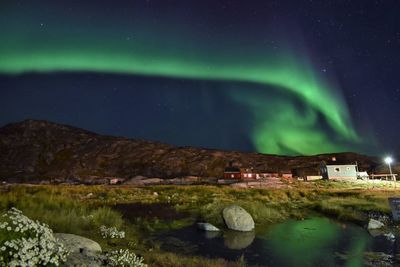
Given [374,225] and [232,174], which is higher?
[232,174]

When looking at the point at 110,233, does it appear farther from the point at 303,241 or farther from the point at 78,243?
A: the point at 303,241

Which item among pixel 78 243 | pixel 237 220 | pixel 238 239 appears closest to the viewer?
pixel 78 243

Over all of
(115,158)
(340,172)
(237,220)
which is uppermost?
(115,158)

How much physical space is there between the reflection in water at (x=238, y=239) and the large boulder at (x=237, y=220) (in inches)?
26.1

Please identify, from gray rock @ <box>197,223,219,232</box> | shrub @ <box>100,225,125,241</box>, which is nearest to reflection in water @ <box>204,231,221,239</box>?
gray rock @ <box>197,223,219,232</box>

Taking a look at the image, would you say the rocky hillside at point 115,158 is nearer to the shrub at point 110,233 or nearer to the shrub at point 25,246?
the shrub at point 110,233

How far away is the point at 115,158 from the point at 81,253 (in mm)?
143969

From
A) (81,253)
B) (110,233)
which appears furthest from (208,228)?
(81,253)

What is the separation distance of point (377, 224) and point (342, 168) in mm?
70079

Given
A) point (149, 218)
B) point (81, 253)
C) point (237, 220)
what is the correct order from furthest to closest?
1. point (149, 218)
2. point (237, 220)
3. point (81, 253)

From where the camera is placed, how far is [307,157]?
15088cm

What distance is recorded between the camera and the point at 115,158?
5974 inches

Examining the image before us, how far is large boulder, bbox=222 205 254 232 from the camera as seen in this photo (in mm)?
22922

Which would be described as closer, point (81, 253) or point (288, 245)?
point (81, 253)
